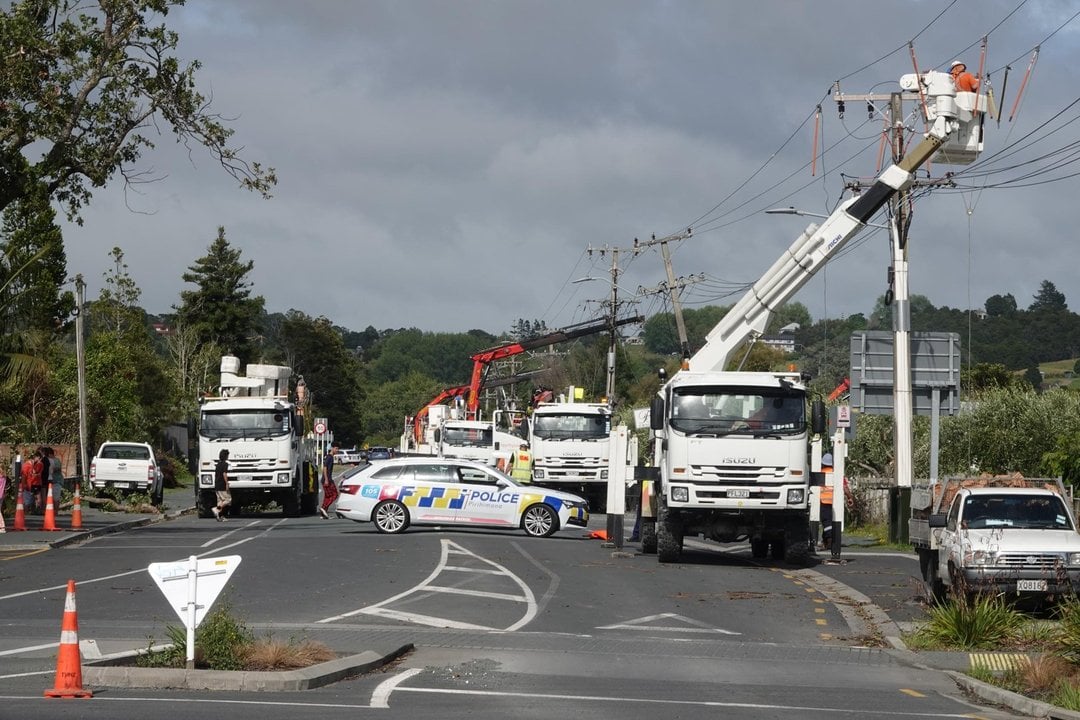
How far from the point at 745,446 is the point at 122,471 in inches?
1010

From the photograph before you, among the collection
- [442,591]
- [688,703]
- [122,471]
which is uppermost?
[122,471]

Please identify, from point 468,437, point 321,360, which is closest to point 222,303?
point 321,360

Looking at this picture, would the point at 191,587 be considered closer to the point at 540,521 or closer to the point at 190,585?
the point at 190,585

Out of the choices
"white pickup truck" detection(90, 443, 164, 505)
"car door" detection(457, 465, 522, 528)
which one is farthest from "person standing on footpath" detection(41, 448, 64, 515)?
"car door" detection(457, 465, 522, 528)

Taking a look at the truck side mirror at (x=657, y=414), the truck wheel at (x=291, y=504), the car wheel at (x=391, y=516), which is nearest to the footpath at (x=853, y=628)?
the truck side mirror at (x=657, y=414)

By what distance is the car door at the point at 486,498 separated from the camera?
29422mm

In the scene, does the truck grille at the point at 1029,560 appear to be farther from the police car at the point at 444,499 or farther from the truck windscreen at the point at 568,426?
the truck windscreen at the point at 568,426

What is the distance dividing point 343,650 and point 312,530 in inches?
729

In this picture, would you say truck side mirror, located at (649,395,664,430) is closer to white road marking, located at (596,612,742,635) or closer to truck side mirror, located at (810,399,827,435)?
truck side mirror, located at (810,399,827,435)

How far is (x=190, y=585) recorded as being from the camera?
11.8 m

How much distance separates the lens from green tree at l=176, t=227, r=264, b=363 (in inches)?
3863

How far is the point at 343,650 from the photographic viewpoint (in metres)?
13.7

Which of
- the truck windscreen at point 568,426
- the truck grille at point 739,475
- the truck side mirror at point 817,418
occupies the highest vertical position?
the truck windscreen at point 568,426

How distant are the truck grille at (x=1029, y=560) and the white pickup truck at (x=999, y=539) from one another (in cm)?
1
